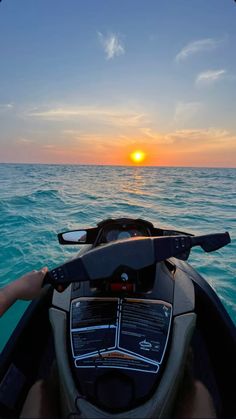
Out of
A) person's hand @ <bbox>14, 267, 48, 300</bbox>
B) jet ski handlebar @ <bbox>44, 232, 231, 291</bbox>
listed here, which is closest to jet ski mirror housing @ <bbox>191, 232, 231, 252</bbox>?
jet ski handlebar @ <bbox>44, 232, 231, 291</bbox>

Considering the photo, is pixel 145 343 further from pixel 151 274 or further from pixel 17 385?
pixel 17 385

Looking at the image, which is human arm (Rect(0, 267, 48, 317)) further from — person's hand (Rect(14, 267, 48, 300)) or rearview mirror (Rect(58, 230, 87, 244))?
rearview mirror (Rect(58, 230, 87, 244))

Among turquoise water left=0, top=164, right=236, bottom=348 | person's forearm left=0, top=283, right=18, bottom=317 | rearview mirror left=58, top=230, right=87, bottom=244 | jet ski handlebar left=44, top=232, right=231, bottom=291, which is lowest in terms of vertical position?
turquoise water left=0, top=164, right=236, bottom=348

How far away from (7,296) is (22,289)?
9 cm

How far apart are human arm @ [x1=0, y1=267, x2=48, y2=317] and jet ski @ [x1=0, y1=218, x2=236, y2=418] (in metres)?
0.13

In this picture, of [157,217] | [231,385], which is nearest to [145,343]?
[231,385]

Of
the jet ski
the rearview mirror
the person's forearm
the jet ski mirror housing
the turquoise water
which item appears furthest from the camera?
the turquoise water

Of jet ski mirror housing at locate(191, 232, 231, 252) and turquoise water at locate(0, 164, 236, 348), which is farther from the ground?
jet ski mirror housing at locate(191, 232, 231, 252)

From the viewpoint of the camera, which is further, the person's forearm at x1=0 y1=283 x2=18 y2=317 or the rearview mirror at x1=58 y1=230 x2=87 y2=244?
the rearview mirror at x1=58 y1=230 x2=87 y2=244

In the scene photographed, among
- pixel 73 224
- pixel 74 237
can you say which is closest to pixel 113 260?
pixel 74 237

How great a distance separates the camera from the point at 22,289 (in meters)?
1.68

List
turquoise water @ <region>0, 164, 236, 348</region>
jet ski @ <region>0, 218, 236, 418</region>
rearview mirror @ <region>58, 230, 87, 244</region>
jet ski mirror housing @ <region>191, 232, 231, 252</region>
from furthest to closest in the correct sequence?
turquoise water @ <region>0, 164, 236, 348</region>
rearview mirror @ <region>58, 230, 87, 244</region>
jet ski mirror housing @ <region>191, 232, 231, 252</region>
jet ski @ <region>0, 218, 236, 418</region>

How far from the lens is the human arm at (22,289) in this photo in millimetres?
1612

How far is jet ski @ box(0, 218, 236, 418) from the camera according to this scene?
105 centimetres
